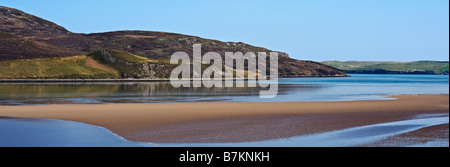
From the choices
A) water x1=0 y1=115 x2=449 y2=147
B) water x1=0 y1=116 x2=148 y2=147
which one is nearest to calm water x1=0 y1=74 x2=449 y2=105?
water x1=0 y1=116 x2=148 y2=147

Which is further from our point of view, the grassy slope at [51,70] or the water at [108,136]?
the grassy slope at [51,70]

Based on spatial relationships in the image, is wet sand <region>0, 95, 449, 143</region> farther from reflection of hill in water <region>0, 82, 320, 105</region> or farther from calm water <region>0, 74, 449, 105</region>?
calm water <region>0, 74, 449, 105</region>

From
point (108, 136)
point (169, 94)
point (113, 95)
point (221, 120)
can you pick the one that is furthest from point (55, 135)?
point (169, 94)

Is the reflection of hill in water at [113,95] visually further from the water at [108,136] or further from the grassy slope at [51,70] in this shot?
the grassy slope at [51,70]

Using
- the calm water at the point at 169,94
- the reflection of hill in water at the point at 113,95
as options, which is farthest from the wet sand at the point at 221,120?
the calm water at the point at 169,94

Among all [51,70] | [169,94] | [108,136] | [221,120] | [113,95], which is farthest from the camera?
[51,70]

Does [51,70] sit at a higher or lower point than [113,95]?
higher

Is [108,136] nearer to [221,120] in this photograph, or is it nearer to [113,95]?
[221,120]

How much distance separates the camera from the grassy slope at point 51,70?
137 metres

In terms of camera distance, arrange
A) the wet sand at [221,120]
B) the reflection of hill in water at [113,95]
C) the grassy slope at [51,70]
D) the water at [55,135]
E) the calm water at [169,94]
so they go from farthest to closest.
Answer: the grassy slope at [51,70], the calm water at [169,94], the reflection of hill in water at [113,95], the wet sand at [221,120], the water at [55,135]

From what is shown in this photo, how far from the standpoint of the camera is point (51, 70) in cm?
14500
